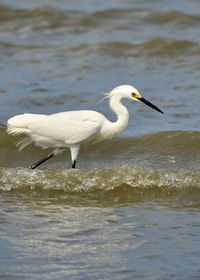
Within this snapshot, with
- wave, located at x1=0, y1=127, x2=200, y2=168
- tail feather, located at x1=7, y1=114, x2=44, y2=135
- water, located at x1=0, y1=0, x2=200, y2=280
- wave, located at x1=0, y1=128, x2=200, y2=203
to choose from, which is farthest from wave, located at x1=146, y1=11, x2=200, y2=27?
tail feather, located at x1=7, y1=114, x2=44, y2=135

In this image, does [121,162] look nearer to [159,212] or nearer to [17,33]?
[159,212]

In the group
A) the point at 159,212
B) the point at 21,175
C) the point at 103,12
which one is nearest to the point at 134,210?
the point at 159,212

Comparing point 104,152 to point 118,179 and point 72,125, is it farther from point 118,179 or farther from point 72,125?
point 118,179

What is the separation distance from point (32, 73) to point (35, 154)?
3.70 meters

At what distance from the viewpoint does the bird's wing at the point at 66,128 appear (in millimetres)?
8789

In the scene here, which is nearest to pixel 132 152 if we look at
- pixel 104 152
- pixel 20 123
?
pixel 104 152

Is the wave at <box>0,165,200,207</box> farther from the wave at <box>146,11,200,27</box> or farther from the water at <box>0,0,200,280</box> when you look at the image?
the wave at <box>146,11,200,27</box>

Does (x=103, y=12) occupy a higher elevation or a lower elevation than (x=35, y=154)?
higher

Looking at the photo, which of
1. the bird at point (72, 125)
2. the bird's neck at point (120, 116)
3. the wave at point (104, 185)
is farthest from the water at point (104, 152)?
the bird's neck at point (120, 116)

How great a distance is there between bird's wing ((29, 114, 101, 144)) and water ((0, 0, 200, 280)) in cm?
36

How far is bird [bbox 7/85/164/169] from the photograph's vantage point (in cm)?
878

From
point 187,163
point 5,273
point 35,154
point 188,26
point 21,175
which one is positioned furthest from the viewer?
point 188,26

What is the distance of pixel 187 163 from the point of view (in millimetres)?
9469

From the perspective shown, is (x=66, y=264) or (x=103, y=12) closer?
(x=66, y=264)
